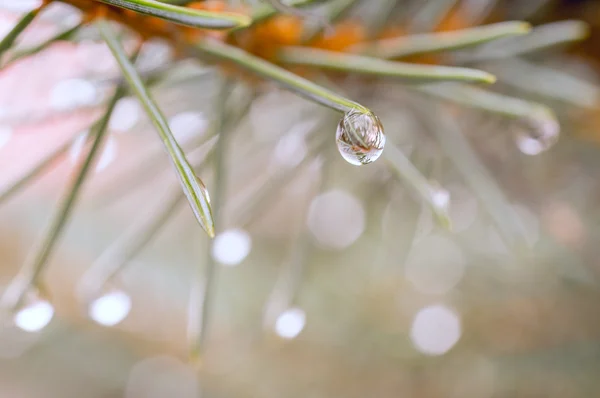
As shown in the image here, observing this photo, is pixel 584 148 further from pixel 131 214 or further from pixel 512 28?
pixel 131 214

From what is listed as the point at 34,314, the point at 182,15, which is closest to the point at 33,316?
the point at 34,314

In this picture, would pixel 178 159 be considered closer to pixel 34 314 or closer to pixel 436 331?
pixel 34 314

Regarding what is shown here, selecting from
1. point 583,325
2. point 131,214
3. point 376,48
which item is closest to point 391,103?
point 376,48

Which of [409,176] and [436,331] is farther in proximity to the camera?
[436,331]

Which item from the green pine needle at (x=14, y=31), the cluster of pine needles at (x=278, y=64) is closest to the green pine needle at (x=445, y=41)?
the cluster of pine needles at (x=278, y=64)

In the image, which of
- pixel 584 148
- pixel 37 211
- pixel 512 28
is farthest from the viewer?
pixel 37 211

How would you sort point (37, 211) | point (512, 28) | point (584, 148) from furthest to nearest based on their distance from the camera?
point (37, 211)
point (584, 148)
point (512, 28)

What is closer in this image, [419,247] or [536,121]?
[536,121]
